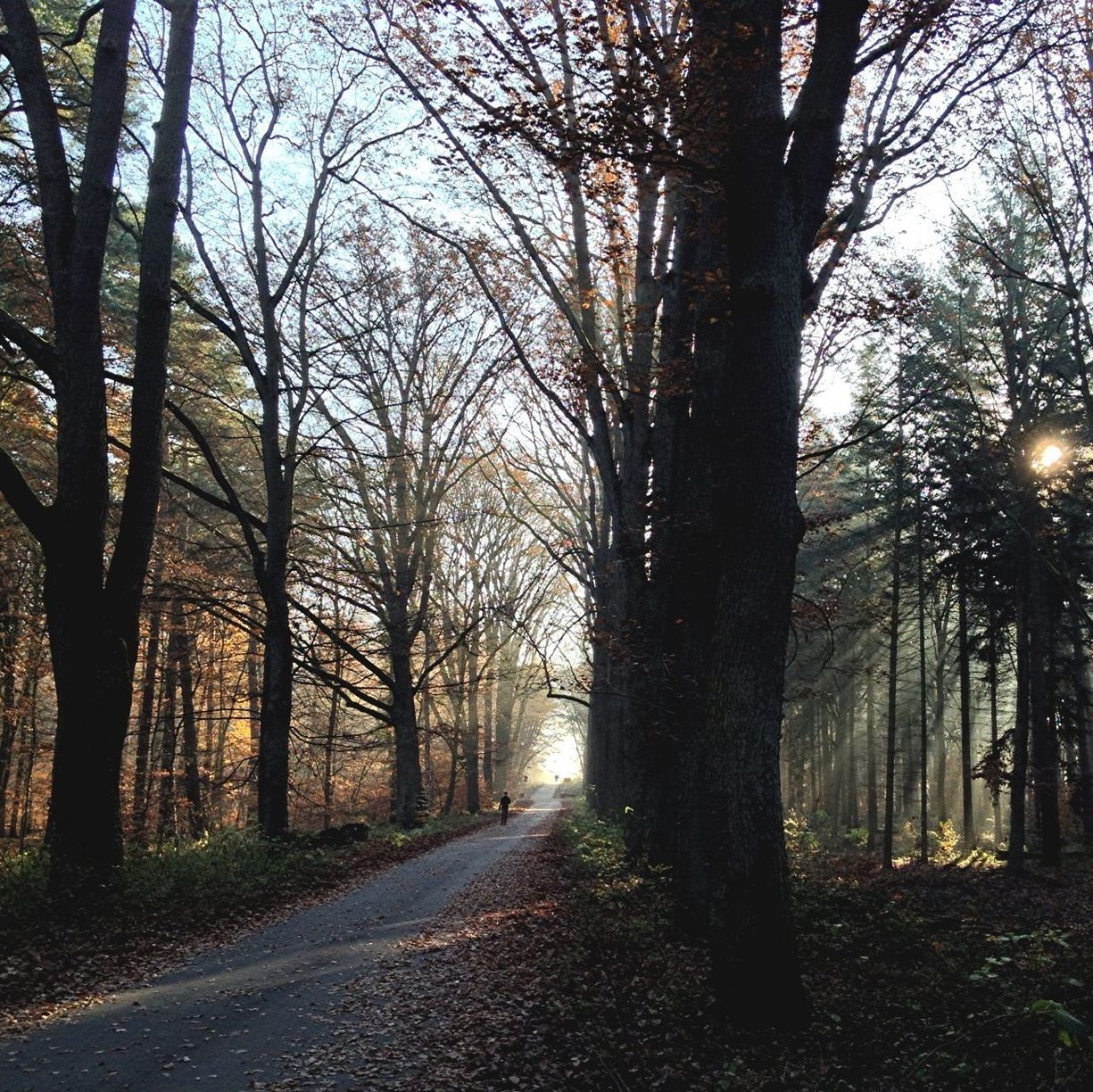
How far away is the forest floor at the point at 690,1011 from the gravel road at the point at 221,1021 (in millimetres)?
301

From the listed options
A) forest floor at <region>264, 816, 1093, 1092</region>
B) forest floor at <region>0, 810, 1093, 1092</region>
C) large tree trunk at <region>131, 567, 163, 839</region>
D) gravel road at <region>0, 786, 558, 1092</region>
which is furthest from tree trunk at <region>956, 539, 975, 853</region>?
large tree trunk at <region>131, 567, 163, 839</region>

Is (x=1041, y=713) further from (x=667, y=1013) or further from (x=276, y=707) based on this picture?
(x=276, y=707)

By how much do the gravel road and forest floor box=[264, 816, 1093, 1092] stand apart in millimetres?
301

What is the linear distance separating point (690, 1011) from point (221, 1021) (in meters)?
3.30

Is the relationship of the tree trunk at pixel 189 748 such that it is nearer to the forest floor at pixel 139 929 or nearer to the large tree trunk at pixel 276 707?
the large tree trunk at pixel 276 707

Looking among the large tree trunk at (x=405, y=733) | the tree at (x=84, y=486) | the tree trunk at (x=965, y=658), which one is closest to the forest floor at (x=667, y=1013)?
the tree at (x=84, y=486)

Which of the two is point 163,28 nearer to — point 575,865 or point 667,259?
point 667,259

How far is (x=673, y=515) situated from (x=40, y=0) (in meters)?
14.1

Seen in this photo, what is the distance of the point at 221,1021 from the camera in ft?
18.6

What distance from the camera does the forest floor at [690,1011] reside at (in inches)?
175

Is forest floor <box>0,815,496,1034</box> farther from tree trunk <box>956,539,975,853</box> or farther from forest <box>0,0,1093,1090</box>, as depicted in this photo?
tree trunk <box>956,539,975,853</box>

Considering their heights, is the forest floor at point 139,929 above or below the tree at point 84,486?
below

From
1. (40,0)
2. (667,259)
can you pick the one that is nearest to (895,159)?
(667,259)

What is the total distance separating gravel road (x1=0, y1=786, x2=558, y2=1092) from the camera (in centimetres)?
464
